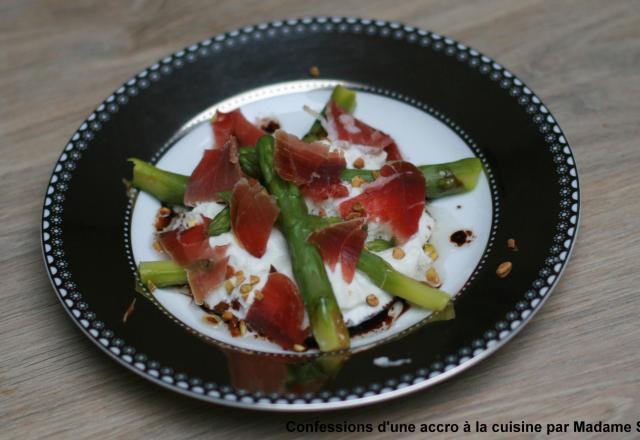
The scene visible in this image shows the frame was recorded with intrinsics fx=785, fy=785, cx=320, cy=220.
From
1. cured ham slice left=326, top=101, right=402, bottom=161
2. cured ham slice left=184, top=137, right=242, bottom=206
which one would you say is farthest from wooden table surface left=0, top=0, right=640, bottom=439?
cured ham slice left=326, top=101, right=402, bottom=161

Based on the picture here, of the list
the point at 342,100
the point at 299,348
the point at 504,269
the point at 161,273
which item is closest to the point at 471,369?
the point at 504,269

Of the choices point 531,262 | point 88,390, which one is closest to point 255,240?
point 88,390

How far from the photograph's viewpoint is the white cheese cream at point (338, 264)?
2766 mm

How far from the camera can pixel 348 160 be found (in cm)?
319

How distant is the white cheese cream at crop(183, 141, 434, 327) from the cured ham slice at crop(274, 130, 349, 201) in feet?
A: 0.13

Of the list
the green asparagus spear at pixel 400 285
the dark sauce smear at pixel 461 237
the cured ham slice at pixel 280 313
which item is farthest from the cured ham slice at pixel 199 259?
the dark sauce smear at pixel 461 237

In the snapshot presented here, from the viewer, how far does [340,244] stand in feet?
9.20

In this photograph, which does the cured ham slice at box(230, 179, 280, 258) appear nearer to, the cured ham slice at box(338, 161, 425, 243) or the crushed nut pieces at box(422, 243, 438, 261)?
the cured ham slice at box(338, 161, 425, 243)

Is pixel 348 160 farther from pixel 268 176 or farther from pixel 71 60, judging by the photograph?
pixel 71 60

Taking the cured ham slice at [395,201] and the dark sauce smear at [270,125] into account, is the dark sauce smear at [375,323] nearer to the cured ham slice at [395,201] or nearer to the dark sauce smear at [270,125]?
the cured ham slice at [395,201]

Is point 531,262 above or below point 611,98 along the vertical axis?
below

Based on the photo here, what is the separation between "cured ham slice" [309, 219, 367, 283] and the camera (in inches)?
110

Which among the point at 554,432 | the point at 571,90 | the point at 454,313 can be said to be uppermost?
the point at 571,90

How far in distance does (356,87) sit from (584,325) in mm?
1473
